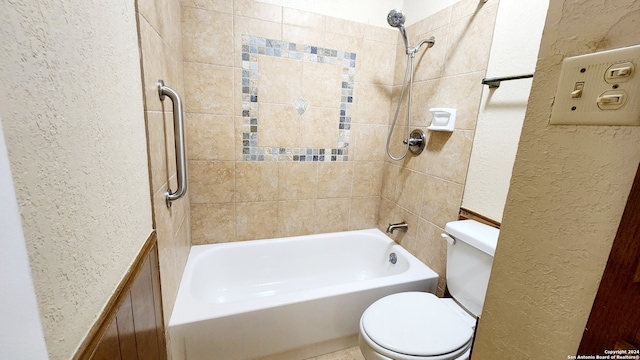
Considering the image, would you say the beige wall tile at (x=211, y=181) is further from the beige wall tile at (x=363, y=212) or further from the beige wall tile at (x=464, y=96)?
the beige wall tile at (x=464, y=96)

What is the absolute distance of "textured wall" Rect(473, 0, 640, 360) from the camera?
1.22 ft

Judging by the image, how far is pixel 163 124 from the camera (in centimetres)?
101

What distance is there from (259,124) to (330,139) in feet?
1.65

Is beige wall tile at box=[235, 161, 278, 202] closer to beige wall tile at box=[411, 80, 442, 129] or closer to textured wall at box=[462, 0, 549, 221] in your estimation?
beige wall tile at box=[411, 80, 442, 129]

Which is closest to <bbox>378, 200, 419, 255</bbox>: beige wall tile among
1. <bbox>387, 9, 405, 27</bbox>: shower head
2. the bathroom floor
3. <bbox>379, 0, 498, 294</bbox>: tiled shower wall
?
<bbox>379, 0, 498, 294</bbox>: tiled shower wall

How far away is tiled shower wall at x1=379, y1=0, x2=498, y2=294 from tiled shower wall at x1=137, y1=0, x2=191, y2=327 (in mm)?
1383

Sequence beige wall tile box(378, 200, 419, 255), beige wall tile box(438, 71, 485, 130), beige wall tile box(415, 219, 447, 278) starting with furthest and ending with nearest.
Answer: beige wall tile box(378, 200, 419, 255)
beige wall tile box(415, 219, 447, 278)
beige wall tile box(438, 71, 485, 130)

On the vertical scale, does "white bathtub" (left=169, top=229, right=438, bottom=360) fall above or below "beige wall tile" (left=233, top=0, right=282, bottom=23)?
below

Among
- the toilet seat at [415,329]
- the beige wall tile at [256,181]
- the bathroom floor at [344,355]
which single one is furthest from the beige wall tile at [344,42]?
the bathroom floor at [344,355]

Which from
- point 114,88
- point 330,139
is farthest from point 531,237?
point 330,139

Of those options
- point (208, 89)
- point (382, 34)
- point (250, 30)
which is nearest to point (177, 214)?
point (208, 89)

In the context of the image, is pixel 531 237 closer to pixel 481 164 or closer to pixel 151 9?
pixel 481 164

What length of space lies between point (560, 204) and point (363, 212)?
1.69 metres

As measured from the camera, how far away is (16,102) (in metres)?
0.32
